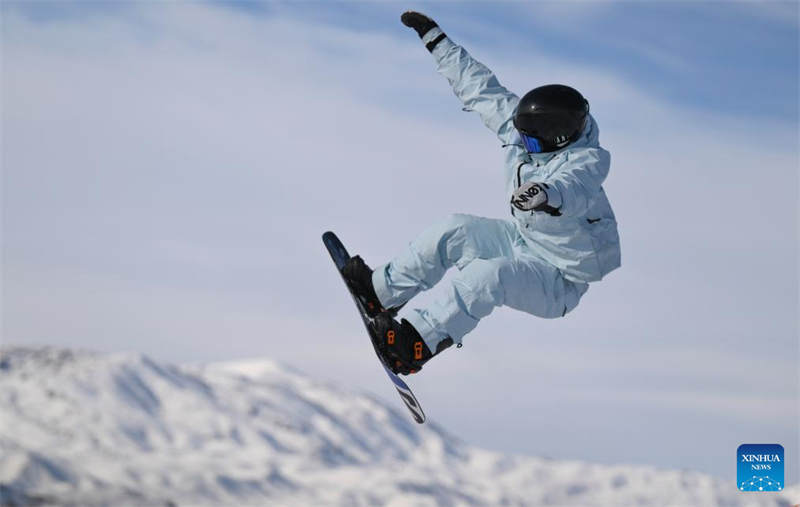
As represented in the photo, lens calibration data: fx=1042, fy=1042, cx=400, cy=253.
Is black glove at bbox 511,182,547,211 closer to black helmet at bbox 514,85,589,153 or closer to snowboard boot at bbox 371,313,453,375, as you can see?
black helmet at bbox 514,85,589,153

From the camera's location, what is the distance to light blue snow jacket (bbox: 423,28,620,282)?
9609 millimetres

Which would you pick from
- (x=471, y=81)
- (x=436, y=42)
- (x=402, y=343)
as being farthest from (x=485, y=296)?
(x=436, y=42)

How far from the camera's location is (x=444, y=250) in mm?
10594

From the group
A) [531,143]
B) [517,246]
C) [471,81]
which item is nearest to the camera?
[531,143]

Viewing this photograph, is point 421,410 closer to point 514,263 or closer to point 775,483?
point 514,263

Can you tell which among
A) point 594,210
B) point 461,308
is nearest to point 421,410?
point 461,308

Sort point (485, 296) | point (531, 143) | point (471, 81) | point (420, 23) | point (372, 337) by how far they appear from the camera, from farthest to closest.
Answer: point (420, 23) → point (471, 81) → point (372, 337) → point (531, 143) → point (485, 296)

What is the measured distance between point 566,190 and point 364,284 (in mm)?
2708

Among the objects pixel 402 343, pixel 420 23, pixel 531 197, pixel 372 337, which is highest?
pixel 420 23

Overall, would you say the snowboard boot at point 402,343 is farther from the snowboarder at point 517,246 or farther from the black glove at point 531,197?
the black glove at point 531,197

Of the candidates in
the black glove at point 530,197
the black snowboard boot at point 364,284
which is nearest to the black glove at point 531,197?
the black glove at point 530,197

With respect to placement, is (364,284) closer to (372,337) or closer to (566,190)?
(372,337)

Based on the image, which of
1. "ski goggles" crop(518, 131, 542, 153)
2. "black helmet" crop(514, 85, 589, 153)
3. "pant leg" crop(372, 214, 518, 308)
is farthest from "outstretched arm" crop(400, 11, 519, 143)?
"pant leg" crop(372, 214, 518, 308)

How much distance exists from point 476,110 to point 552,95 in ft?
4.07
